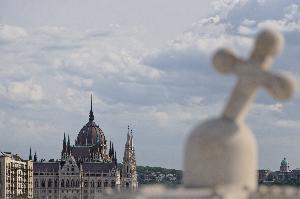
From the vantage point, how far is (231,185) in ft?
88.2

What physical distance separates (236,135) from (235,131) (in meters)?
0.17

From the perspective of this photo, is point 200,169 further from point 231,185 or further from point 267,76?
A: point 267,76

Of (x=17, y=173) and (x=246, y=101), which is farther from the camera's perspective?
(x=17, y=173)

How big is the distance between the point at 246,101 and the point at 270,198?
144 inches

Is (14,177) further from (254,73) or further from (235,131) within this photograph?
(254,73)

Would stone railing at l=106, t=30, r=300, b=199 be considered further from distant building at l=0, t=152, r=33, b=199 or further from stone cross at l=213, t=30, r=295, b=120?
distant building at l=0, t=152, r=33, b=199

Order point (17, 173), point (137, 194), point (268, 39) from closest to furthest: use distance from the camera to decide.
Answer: point (137, 194), point (268, 39), point (17, 173)

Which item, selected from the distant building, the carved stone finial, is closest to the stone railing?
the carved stone finial

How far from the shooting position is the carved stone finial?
88.2ft

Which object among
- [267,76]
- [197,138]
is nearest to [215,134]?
[197,138]

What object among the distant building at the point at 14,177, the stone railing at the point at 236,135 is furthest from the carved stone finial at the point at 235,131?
the distant building at the point at 14,177

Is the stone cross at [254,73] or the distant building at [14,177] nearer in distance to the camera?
the stone cross at [254,73]

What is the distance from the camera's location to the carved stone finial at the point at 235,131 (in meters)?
26.9

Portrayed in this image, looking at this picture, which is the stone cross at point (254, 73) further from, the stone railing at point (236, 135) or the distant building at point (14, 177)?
the distant building at point (14, 177)
